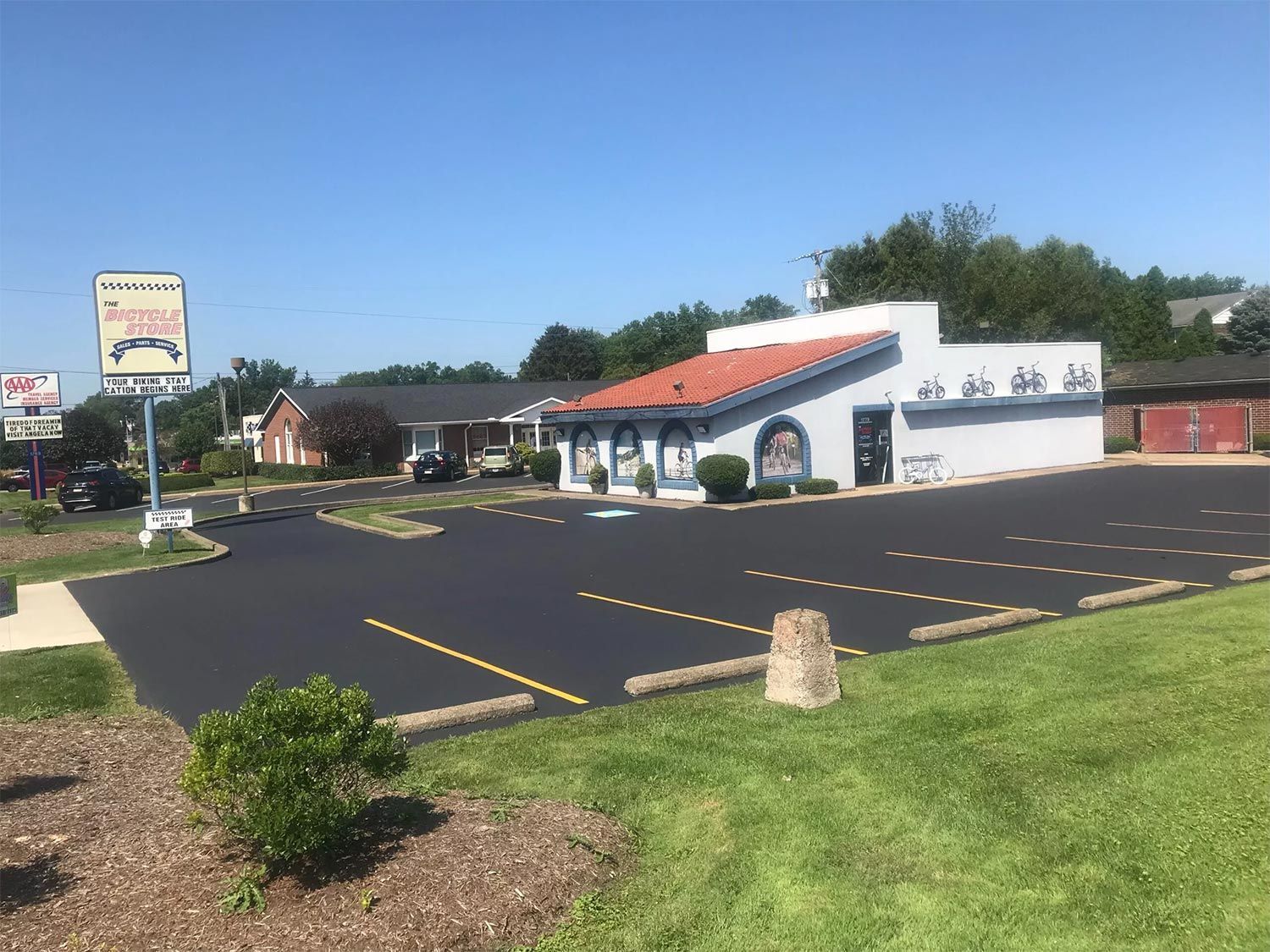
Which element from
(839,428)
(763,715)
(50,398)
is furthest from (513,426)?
(763,715)

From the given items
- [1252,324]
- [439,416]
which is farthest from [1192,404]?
[439,416]

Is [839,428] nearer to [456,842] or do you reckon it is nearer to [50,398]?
[456,842]

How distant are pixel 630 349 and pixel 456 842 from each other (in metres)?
99.4

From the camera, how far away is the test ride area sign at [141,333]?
78.2 ft

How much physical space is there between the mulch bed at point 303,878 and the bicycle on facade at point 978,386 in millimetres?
31204

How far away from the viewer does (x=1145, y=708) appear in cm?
708

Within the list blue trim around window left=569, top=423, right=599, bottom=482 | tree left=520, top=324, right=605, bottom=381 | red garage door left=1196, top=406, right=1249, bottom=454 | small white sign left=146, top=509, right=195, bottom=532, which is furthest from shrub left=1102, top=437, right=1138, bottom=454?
tree left=520, top=324, right=605, bottom=381

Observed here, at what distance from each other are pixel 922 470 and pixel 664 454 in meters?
8.98

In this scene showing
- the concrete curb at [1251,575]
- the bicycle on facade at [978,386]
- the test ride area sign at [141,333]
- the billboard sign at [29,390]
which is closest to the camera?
the concrete curb at [1251,575]

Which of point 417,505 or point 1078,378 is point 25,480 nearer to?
point 417,505

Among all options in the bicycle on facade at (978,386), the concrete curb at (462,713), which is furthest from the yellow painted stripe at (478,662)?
the bicycle on facade at (978,386)

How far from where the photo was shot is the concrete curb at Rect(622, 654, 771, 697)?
885cm

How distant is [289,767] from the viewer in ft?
15.5

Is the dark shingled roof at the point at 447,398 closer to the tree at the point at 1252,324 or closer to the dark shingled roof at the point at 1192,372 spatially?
the dark shingled roof at the point at 1192,372
